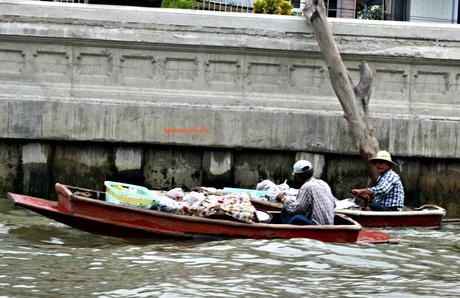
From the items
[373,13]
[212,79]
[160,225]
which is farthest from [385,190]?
[373,13]

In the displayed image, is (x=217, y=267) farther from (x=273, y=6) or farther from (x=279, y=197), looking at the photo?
(x=273, y=6)

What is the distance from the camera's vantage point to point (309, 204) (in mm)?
13438

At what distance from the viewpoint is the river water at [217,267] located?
9.84 m

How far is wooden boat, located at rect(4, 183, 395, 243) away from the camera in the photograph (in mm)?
12984

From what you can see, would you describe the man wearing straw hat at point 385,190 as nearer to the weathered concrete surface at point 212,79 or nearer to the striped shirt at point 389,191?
the striped shirt at point 389,191

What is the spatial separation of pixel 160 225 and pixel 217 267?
7.12 feet

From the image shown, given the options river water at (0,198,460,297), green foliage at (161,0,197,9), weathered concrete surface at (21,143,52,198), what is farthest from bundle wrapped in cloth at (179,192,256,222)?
green foliage at (161,0,197,9)

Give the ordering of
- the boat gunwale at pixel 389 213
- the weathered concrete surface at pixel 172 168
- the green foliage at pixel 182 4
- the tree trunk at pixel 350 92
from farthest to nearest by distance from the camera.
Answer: the green foliage at pixel 182 4
the weathered concrete surface at pixel 172 168
the tree trunk at pixel 350 92
the boat gunwale at pixel 389 213

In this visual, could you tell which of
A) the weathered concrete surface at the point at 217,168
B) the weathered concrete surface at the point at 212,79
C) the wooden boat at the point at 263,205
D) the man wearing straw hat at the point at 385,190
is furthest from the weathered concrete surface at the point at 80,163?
the man wearing straw hat at the point at 385,190

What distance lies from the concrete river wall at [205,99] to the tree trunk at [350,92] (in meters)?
0.53

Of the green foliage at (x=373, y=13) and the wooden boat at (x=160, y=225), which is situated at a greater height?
the green foliage at (x=373, y=13)

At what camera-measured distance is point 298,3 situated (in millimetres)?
29594

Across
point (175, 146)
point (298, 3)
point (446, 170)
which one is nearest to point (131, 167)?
point (175, 146)

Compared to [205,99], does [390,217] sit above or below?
below
